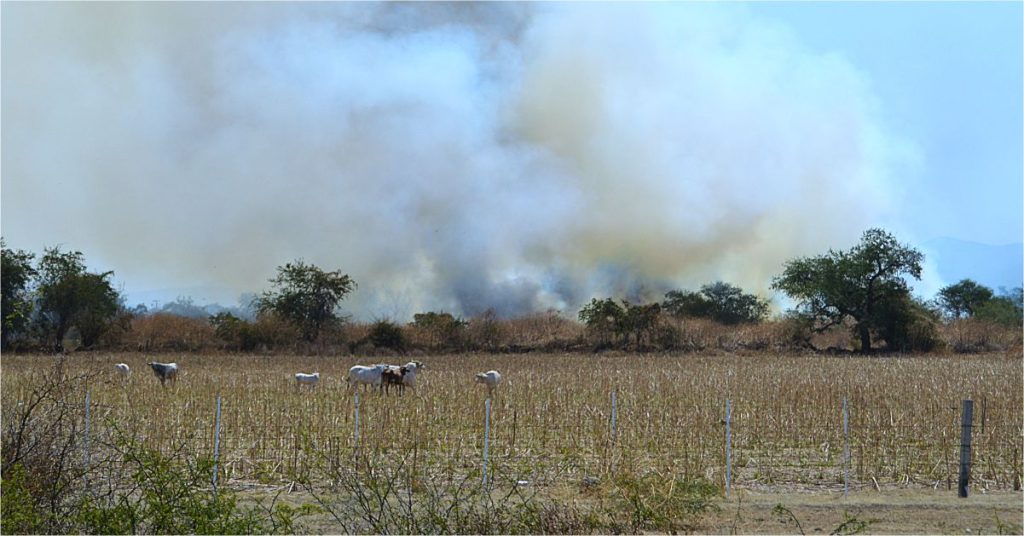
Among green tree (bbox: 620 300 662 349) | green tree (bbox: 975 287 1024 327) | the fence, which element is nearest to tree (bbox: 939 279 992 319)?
green tree (bbox: 975 287 1024 327)

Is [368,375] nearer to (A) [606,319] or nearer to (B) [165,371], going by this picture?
(B) [165,371]

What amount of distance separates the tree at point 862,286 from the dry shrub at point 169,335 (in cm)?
3627

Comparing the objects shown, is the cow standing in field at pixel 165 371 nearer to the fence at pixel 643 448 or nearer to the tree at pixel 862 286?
the fence at pixel 643 448

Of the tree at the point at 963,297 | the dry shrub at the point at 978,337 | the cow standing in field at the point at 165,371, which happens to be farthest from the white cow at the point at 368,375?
the tree at the point at 963,297

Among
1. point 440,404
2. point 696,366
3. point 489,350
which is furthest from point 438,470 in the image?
point 489,350

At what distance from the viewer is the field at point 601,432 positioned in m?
14.9

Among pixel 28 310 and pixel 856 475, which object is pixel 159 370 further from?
pixel 856 475

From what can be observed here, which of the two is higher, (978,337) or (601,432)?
(978,337)

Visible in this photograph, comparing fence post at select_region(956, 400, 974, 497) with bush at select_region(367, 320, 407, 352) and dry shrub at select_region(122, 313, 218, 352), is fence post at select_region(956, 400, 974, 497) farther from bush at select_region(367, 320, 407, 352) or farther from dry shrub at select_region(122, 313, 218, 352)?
dry shrub at select_region(122, 313, 218, 352)

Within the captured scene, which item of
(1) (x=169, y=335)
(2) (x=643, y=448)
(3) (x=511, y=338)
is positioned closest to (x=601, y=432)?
(2) (x=643, y=448)

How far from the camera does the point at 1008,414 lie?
20.3 metres

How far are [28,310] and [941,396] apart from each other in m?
20.6

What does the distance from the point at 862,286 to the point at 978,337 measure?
7.32m

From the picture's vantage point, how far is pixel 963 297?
306 feet
